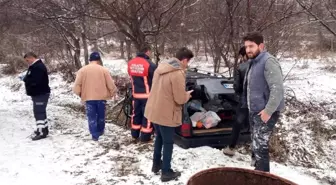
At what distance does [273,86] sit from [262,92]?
0.23m

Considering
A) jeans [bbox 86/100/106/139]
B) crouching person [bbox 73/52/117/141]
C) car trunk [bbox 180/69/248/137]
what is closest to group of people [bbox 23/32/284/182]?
car trunk [bbox 180/69/248/137]

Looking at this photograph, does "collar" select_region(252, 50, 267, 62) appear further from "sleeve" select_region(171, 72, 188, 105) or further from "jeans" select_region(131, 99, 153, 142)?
"jeans" select_region(131, 99, 153, 142)

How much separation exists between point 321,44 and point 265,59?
20.1 m

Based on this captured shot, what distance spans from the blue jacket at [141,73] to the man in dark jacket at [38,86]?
1.88 metres

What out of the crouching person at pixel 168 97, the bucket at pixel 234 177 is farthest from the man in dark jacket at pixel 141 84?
the bucket at pixel 234 177

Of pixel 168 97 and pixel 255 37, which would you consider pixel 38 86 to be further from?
pixel 255 37

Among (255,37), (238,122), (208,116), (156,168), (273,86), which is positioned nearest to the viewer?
(273,86)

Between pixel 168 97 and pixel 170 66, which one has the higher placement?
pixel 170 66

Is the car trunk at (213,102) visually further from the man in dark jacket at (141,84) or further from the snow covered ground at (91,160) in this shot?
the man in dark jacket at (141,84)

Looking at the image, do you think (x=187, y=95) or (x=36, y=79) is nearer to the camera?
(x=187, y=95)

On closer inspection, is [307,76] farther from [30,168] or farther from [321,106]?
[30,168]

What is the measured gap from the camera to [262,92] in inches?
157

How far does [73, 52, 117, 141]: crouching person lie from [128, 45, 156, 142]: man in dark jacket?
2.20 feet

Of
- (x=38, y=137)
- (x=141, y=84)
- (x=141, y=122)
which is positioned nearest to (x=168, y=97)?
(x=141, y=84)
